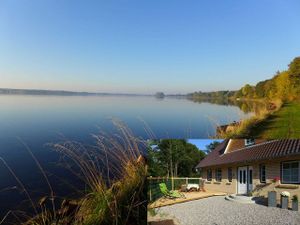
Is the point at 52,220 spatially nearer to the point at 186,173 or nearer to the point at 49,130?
the point at 186,173

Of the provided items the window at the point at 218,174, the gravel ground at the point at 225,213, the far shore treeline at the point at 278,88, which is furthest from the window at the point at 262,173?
the far shore treeline at the point at 278,88

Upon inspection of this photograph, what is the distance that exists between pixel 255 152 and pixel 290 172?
16.8 inches

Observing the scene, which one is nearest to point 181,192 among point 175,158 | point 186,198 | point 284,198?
point 186,198

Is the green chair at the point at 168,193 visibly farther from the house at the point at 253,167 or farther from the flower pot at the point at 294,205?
the flower pot at the point at 294,205

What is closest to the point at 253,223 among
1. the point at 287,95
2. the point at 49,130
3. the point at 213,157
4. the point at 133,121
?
the point at 213,157

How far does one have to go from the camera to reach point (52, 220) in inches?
155

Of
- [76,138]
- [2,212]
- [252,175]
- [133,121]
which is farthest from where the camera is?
[2,212]

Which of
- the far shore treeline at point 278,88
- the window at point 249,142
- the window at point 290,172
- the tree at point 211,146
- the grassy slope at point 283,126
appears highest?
the far shore treeline at point 278,88

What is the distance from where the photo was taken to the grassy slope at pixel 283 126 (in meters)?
3.54

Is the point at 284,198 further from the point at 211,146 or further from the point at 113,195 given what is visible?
the point at 113,195

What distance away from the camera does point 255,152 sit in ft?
11.1

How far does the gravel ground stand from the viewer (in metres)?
3.22

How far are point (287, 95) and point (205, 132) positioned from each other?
2.89ft

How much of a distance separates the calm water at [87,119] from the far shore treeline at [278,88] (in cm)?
42
